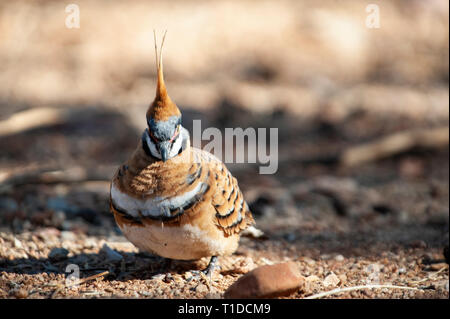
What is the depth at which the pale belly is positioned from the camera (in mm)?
3943

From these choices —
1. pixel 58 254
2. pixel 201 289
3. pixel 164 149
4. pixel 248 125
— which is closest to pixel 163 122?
pixel 164 149

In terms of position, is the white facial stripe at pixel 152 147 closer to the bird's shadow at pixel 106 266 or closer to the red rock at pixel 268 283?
the bird's shadow at pixel 106 266

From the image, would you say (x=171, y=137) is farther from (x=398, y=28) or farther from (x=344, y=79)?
(x=398, y=28)

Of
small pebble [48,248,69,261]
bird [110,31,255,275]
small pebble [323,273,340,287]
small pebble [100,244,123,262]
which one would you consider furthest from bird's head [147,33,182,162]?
small pebble [323,273,340,287]

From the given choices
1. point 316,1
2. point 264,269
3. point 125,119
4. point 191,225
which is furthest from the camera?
point 316,1

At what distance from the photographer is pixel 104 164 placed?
817cm

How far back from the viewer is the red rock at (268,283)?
363cm

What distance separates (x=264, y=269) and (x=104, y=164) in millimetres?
4963

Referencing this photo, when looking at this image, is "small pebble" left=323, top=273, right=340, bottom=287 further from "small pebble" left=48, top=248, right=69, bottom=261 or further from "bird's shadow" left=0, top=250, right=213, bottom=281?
"small pebble" left=48, top=248, right=69, bottom=261

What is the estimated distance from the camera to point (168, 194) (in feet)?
12.9

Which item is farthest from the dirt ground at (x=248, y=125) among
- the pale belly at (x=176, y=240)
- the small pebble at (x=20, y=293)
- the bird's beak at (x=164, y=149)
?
the bird's beak at (x=164, y=149)

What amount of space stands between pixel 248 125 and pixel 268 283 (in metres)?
6.45

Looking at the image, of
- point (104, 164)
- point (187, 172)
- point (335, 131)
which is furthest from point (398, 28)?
point (187, 172)

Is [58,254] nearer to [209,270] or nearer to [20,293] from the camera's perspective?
[20,293]
